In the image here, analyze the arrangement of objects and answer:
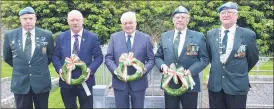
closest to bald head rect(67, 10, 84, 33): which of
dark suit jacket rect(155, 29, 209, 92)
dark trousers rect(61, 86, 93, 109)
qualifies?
dark trousers rect(61, 86, 93, 109)

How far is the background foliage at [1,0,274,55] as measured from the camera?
1593 cm

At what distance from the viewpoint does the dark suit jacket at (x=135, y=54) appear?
16.7 ft

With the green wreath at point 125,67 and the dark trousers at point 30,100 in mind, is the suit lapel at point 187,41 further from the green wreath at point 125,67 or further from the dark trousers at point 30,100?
the dark trousers at point 30,100

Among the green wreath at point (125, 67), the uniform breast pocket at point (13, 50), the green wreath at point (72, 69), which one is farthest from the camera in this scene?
the uniform breast pocket at point (13, 50)

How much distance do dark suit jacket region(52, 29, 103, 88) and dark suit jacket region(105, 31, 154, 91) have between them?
304mm

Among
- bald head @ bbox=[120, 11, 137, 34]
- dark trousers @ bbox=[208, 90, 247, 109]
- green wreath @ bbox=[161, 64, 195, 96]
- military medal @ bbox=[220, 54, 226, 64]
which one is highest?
bald head @ bbox=[120, 11, 137, 34]

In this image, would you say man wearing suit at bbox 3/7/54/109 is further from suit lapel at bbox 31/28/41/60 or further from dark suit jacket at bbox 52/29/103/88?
dark suit jacket at bbox 52/29/103/88

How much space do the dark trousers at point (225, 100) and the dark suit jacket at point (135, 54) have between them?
1.02 m

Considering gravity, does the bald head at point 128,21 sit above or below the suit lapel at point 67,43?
above

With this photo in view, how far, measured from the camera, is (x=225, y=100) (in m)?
5.16

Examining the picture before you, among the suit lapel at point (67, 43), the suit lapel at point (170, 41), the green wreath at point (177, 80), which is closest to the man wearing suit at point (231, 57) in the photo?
the green wreath at point (177, 80)

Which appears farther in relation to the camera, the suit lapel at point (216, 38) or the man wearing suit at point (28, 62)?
the man wearing suit at point (28, 62)

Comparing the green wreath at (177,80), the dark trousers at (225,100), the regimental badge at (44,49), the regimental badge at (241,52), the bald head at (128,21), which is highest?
the bald head at (128,21)

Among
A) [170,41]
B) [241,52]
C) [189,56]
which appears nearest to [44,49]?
[170,41]
